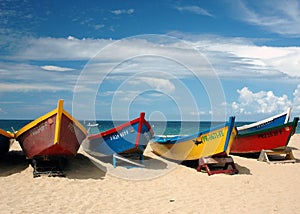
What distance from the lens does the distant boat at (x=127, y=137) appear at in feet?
34.5

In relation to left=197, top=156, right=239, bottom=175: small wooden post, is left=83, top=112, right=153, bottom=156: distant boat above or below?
above

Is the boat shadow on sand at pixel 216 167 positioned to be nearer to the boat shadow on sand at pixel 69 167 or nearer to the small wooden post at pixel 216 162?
the small wooden post at pixel 216 162

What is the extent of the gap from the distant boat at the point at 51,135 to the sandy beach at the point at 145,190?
703mm

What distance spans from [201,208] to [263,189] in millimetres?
2575

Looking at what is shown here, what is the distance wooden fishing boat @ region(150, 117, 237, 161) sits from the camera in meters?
9.83

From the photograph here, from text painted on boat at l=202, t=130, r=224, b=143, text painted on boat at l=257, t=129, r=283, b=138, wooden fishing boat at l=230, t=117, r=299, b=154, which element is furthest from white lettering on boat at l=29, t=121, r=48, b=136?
text painted on boat at l=257, t=129, r=283, b=138

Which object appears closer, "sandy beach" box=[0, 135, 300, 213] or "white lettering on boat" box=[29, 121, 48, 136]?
"sandy beach" box=[0, 135, 300, 213]

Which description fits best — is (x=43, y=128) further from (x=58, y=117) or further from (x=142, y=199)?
(x=142, y=199)

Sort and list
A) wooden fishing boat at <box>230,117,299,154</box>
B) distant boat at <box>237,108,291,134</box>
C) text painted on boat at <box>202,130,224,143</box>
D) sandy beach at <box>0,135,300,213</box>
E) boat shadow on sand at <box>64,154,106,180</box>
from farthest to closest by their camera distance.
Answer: distant boat at <box>237,108,291,134</box>, wooden fishing boat at <box>230,117,299,154</box>, text painted on boat at <box>202,130,224,143</box>, boat shadow on sand at <box>64,154,106,180</box>, sandy beach at <box>0,135,300,213</box>

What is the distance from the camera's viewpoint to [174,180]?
927cm

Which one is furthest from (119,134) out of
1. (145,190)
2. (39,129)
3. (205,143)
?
(145,190)

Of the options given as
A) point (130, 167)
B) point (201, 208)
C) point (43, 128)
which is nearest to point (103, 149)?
point (130, 167)

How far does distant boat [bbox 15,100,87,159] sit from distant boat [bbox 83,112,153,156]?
5.22ft

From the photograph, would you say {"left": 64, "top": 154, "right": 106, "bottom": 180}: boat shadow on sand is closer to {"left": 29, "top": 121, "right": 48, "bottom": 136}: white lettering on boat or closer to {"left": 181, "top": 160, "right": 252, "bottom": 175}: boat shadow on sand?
{"left": 29, "top": 121, "right": 48, "bottom": 136}: white lettering on boat
